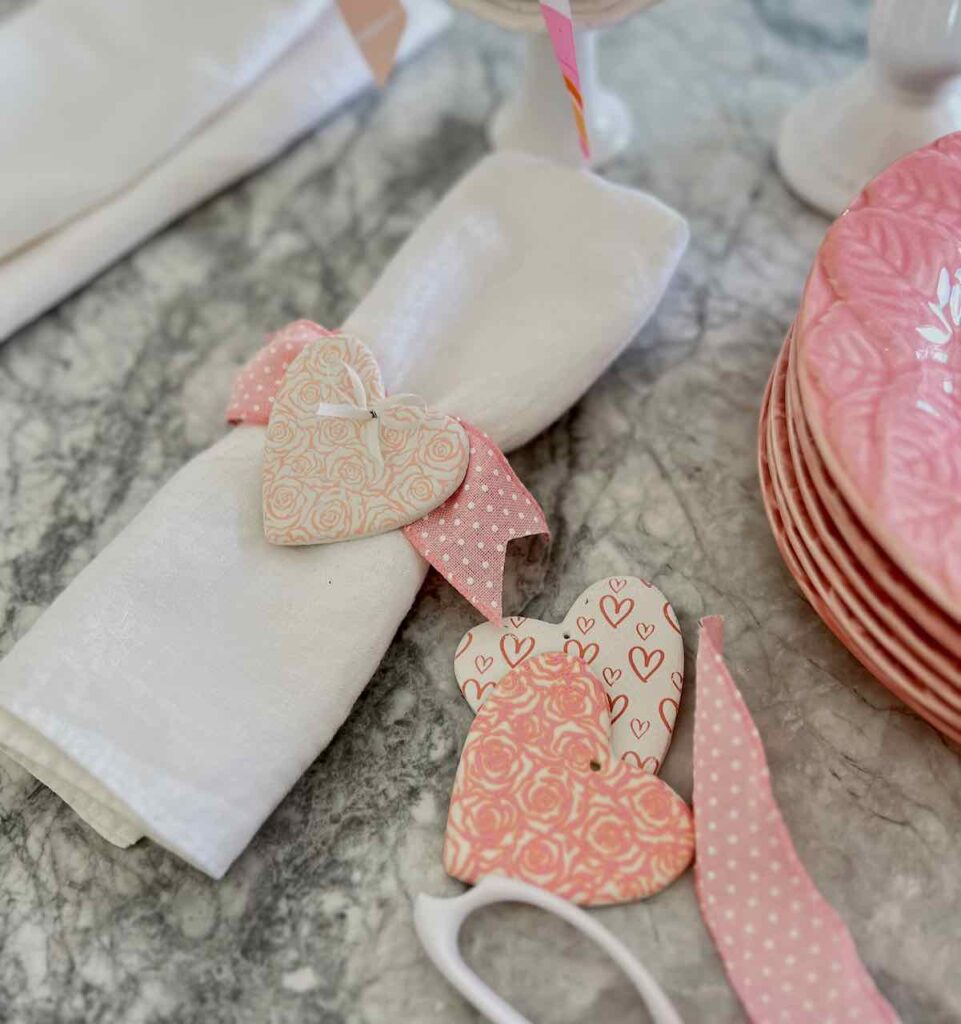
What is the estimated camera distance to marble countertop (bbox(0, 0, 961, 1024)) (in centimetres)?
51

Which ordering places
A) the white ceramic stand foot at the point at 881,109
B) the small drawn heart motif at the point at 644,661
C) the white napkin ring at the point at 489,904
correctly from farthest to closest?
the white ceramic stand foot at the point at 881,109
the small drawn heart motif at the point at 644,661
the white napkin ring at the point at 489,904

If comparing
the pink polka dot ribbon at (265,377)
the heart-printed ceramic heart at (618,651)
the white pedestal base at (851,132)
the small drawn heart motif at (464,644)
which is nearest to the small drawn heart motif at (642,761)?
the heart-printed ceramic heart at (618,651)

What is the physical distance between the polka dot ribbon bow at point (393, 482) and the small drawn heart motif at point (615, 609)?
5 cm

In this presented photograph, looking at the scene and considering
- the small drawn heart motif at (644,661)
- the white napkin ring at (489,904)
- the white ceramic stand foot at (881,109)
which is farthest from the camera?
the white ceramic stand foot at (881,109)

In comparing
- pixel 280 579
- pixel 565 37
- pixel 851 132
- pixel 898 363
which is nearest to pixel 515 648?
pixel 280 579

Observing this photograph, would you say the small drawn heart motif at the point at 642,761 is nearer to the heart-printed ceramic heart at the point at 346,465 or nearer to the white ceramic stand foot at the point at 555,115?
the heart-printed ceramic heart at the point at 346,465

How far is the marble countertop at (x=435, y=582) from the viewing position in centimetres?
51

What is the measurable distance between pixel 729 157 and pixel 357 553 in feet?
1.56

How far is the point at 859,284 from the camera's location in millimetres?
545

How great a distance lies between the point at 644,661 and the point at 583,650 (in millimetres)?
33

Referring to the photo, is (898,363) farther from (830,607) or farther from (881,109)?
(881,109)

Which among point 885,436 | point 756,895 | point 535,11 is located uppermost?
point 535,11

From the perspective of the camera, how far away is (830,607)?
0.53 m

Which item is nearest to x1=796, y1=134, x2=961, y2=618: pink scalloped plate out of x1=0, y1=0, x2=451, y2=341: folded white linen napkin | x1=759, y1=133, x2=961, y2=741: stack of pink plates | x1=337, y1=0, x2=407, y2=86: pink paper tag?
x1=759, y1=133, x2=961, y2=741: stack of pink plates
